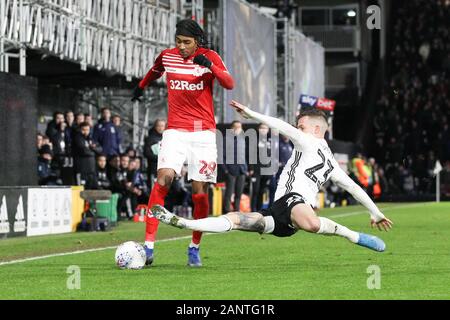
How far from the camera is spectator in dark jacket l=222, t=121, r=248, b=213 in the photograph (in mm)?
27892

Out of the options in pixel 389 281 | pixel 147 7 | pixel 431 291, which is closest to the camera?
pixel 431 291

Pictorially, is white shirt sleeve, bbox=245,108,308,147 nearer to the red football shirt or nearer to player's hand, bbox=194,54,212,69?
player's hand, bbox=194,54,212,69

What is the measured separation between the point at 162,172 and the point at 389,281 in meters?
2.98

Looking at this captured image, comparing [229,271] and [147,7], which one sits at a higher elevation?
[147,7]

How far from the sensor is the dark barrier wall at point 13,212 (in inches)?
768

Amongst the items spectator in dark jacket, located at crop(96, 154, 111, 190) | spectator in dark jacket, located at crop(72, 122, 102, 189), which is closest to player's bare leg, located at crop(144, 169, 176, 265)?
spectator in dark jacket, located at crop(72, 122, 102, 189)

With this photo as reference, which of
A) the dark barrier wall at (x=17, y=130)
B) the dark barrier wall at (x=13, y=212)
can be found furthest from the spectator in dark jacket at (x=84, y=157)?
the dark barrier wall at (x=13, y=212)

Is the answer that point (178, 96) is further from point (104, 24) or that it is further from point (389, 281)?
point (104, 24)

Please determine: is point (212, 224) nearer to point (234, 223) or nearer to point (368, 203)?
point (234, 223)

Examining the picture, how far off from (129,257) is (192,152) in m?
1.43

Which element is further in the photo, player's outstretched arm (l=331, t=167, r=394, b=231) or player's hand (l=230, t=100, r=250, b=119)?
player's outstretched arm (l=331, t=167, r=394, b=231)

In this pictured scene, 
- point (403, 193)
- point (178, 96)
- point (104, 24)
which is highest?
point (104, 24)
